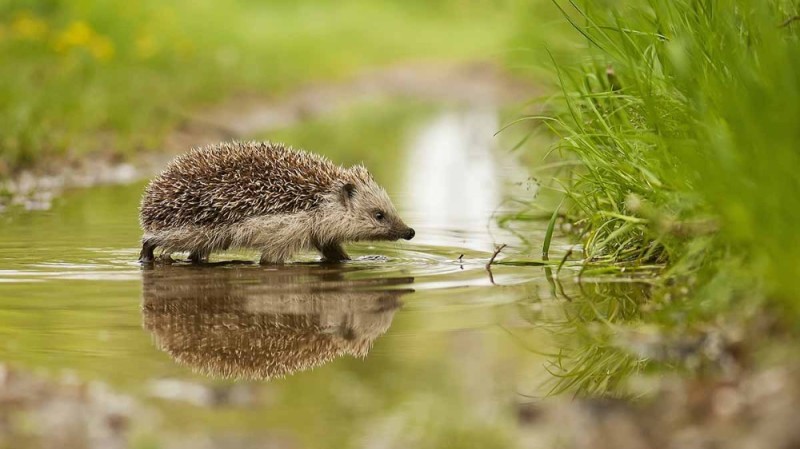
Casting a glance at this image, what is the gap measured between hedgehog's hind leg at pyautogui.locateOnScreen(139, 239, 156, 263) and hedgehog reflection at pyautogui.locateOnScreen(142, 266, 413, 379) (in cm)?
36

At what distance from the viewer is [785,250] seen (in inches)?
192

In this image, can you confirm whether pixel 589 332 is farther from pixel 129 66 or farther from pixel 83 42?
pixel 129 66

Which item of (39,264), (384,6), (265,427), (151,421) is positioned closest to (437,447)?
(265,427)

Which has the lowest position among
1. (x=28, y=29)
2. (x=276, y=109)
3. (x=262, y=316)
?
(x=262, y=316)

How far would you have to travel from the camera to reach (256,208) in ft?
30.1

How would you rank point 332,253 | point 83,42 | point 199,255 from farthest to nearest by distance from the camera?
1. point 83,42
2. point 332,253
3. point 199,255

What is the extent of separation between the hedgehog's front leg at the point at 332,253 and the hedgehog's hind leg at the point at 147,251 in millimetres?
1231

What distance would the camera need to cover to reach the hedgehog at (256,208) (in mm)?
9109

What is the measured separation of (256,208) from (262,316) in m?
2.42

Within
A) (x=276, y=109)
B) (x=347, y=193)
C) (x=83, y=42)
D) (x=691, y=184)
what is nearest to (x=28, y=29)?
(x=83, y=42)

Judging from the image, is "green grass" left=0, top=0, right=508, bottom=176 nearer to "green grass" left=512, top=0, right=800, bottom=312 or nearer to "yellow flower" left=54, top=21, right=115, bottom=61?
"yellow flower" left=54, top=21, right=115, bottom=61

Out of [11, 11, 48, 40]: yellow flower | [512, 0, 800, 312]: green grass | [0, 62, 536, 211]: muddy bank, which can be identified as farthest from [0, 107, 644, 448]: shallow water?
[11, 11, 48, 40]: yellow flower

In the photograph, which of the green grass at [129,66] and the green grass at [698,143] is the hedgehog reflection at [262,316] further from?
the green grass at [129,66]

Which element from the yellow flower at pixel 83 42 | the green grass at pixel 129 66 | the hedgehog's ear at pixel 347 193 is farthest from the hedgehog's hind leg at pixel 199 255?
the yellow flower at pixel 83 42
